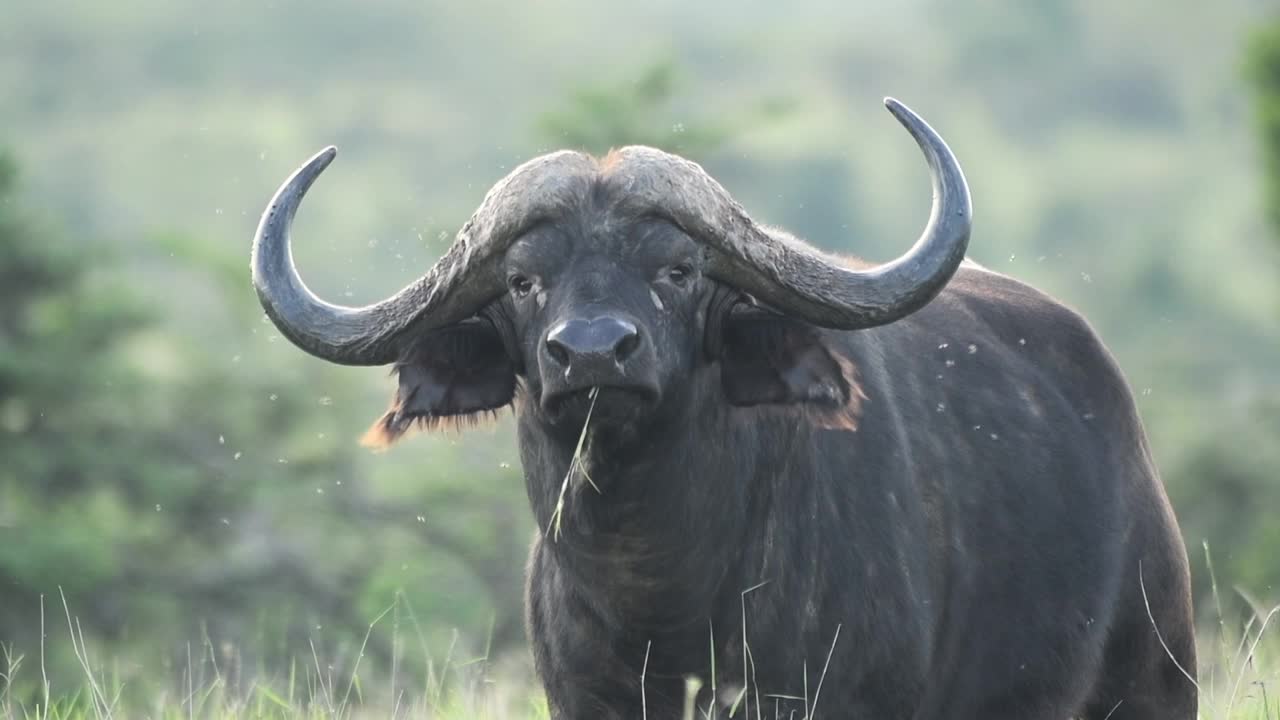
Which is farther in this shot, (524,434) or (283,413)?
(283,413)

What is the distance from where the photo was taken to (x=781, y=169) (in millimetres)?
97375

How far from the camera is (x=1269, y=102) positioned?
2917cm

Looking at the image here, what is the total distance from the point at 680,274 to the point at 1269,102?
25401 mm

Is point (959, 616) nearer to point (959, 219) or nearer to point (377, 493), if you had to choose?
point (959, 219)

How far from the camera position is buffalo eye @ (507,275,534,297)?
567 centimetres

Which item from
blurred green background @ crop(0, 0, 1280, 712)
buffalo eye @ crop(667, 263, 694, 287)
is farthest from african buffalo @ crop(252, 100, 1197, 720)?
blurred green background @ crop(0, 0, 1280, 712)

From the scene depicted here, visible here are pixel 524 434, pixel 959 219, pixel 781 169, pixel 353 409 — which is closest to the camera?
pixel 959 219

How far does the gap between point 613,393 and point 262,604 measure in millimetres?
15379

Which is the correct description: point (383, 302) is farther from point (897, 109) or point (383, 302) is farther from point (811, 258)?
point (897, 109)

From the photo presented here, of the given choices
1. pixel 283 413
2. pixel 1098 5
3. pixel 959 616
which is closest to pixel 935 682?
pixel 959 616

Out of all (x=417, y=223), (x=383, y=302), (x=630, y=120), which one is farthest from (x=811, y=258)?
(x=417, y=223)

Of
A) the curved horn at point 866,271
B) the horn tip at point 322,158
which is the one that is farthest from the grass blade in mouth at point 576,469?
the horn tip at point 322,158

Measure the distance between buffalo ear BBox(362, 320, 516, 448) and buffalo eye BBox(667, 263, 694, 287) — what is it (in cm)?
68

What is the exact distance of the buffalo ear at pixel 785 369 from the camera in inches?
236
